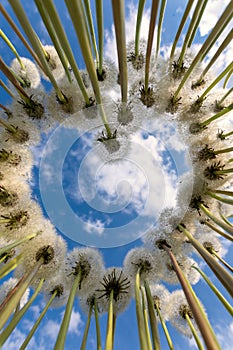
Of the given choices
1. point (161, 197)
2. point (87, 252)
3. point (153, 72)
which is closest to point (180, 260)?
point (161, 197)

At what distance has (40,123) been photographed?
4266mm

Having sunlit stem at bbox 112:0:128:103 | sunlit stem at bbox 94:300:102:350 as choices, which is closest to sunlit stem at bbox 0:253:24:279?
sunlit stem at bbox 94:300:102:350

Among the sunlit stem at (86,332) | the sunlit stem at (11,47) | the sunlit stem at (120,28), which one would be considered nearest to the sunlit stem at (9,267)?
the sunlit stem at (86,332)

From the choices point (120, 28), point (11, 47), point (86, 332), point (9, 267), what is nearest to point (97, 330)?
point (86, 332)

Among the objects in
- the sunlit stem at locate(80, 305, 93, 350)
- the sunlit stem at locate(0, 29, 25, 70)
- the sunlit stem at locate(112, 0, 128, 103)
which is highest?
the sunlit stem at locate(0, 29, 25, 70)

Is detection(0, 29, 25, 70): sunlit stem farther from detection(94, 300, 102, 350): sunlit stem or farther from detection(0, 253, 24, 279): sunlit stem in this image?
detection(94, 300, 102, 350): sunlit stem

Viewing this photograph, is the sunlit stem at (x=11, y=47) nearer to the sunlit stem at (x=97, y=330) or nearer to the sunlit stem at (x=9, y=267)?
the sunlit stem at (x=9, y=267)

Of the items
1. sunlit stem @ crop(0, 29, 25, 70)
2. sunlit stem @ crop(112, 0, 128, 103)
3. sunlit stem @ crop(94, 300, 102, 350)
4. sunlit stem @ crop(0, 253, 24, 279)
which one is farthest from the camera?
sunlit stem @ crop(0, 29, 25, 70)

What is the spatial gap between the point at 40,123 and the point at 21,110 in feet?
1.20

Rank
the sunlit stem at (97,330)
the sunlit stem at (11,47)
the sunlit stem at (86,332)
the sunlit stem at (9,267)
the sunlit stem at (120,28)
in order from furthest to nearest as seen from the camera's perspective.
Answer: the sunlit stem at (11,47)
the sunlit stem at (97,330)
the sunlit stem at (86,332)
the sunlit stem at (9,267)
the sunlit stem at (120,28)

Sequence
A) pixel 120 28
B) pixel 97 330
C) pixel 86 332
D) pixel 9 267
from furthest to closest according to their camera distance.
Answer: pixel 97 330 < pixel 86 332 < pixel 9 267 < pixel 120 28

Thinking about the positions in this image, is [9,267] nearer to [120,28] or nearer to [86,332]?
[86,332]

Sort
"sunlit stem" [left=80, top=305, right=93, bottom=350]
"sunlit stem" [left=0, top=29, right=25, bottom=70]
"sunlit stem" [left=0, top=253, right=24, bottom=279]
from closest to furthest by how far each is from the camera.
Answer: "sunlit stem" [left=0, top=253, right=24, bottom=279]
"sunlit stem" [left=80, top=305, right=93, bottom=350]
"sunlit stem" [left=0, top=29, right=25, bottom=70]

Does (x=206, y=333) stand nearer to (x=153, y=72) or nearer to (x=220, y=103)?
(x=220, y=103)
